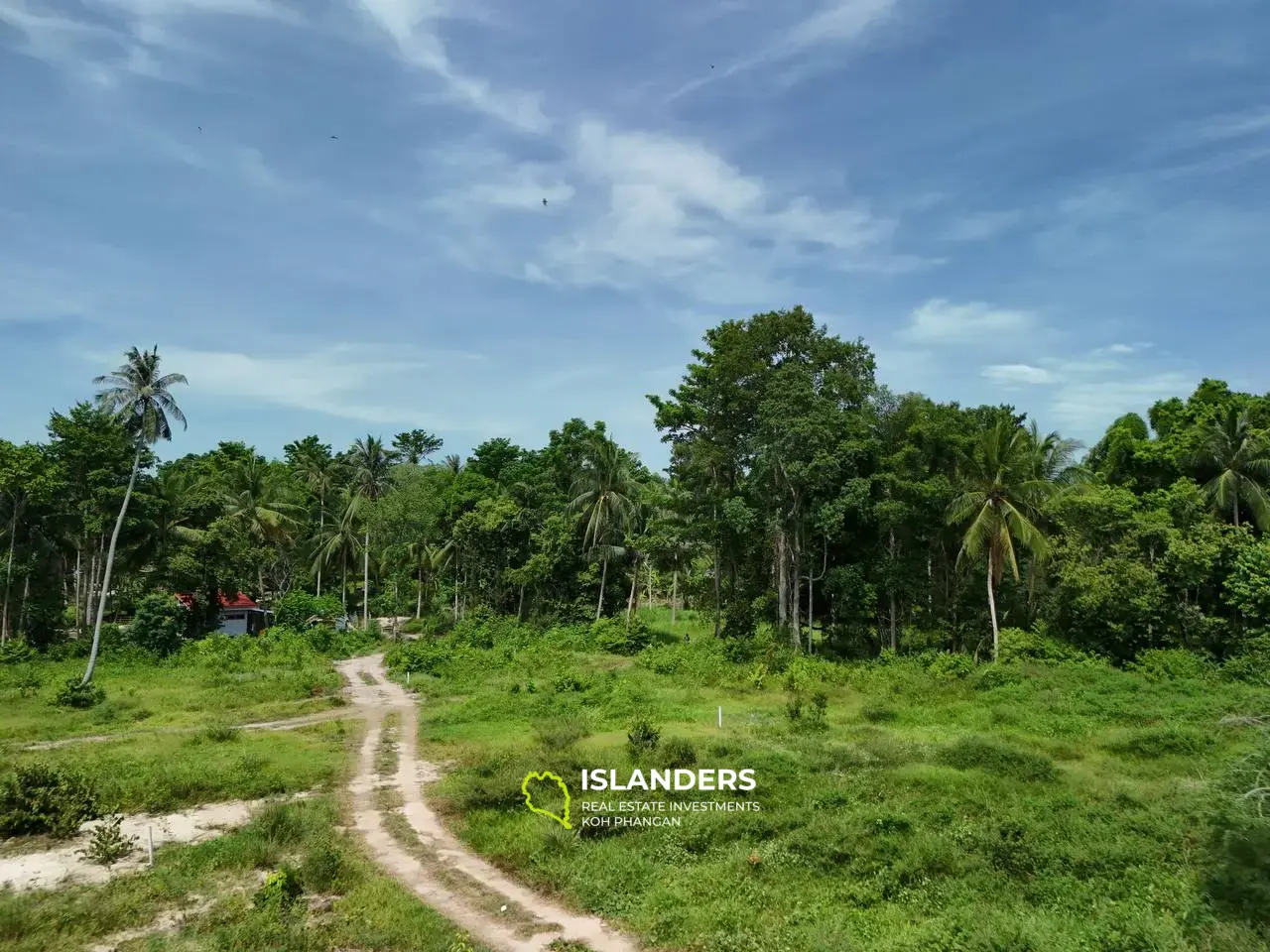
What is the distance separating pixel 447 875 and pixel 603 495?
34.1 m

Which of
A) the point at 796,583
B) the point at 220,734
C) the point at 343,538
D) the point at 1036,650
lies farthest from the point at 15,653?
the point at 1036,650

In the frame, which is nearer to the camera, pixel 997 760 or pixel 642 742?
pixel 997 760

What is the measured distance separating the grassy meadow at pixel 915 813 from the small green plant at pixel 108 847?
18.0ft

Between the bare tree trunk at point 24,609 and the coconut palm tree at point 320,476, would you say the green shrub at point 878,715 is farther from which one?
the coconut palm tree at point 320,476

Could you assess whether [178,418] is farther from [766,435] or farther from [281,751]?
[766,435]

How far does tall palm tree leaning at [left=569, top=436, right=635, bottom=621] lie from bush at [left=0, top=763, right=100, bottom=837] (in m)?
32.2

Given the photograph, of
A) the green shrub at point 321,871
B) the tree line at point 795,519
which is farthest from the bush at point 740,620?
the green shrub at point 321,871

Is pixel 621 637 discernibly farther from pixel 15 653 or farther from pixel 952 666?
pixel 15 653

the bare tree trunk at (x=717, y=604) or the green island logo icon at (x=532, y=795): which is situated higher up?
the bare tree trunk at (x=717, y=604)

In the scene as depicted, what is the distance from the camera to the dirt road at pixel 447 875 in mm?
10508

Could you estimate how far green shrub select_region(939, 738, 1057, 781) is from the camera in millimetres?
16672

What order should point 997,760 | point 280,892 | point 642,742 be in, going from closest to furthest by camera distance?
point 280,892
point 997,760
point 642,742

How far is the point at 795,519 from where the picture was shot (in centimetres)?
3438

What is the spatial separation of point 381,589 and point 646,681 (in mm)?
40811
